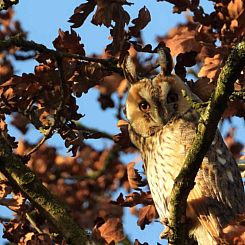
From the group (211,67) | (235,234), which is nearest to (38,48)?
(211,67)

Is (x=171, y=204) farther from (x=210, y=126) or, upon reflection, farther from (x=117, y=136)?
(x=117, y=136)

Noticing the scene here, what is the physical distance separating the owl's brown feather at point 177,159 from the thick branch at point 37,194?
2.25ft

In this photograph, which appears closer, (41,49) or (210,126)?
(210,126)

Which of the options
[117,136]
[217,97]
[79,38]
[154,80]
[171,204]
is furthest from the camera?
[154,80]

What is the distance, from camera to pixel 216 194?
11.0 ft

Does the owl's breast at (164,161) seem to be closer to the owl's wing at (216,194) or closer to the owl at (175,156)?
the owl at (175,156)

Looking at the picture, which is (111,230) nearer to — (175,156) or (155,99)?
(175,156)

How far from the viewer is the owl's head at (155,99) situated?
3.73 metres

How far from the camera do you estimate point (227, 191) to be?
11.1 feet

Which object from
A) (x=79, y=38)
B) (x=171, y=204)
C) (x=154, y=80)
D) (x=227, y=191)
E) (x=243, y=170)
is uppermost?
(x=154, y=80)

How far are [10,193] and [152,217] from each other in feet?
2.55

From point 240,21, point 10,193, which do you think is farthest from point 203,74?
point 10,193

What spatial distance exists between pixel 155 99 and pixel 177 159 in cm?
Result: 45

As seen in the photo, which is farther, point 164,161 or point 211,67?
point 164,161
